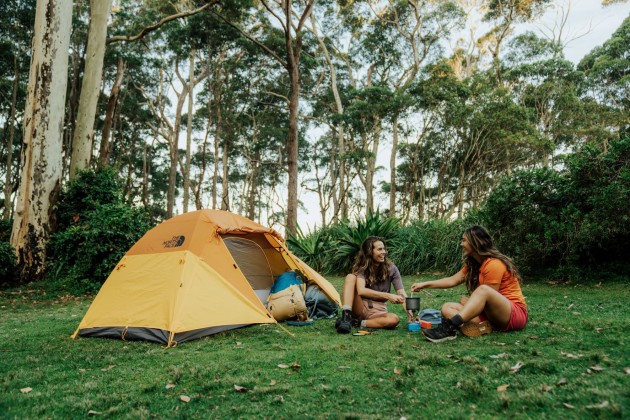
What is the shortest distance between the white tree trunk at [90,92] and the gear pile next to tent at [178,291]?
5963mm

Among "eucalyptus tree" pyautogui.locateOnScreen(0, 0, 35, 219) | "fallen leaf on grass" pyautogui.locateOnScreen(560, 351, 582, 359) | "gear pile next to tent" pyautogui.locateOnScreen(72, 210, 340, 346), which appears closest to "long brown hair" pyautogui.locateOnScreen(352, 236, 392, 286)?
"gear pile next to tent" pyautogui.locateOnScreen(72, 210, 340, 346)

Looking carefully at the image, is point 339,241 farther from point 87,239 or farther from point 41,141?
point 41,141

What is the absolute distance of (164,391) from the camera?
8.92ft

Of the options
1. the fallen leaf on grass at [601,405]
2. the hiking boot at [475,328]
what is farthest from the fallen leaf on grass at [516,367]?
the hiking boot at [475,328]

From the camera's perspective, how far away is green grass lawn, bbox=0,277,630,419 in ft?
7.54

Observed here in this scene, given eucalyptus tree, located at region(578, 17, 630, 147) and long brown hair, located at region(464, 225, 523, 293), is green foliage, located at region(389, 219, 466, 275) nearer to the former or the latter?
long brown hair, located at region(464, 225, 523, 293)

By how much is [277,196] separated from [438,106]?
1559 centimetres

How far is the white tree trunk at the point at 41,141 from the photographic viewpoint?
8.45 meters

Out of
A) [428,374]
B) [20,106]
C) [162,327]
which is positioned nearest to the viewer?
[428,374]

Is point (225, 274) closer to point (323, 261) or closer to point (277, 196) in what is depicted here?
point (323, 261)

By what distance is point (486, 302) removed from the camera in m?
3.58

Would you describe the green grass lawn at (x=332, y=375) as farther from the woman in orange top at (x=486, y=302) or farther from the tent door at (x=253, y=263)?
the tent door at (x=253, y=263)

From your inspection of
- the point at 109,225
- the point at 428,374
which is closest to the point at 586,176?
the point at 428,374

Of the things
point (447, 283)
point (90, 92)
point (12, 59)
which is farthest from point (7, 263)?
point (12, 59)
